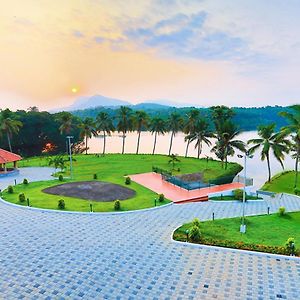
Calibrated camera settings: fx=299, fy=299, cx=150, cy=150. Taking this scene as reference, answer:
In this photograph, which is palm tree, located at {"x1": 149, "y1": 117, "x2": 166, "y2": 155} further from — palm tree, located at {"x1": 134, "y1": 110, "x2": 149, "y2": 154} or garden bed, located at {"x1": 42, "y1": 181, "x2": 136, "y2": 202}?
garden bed, located at {"x1": 42, "y1": 181, "x2": 136, "y2": 202}

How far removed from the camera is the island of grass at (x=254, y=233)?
14578mm

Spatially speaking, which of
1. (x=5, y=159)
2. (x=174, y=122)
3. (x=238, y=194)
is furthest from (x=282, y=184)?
(x=5, y=159)

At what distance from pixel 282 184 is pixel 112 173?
19557mm

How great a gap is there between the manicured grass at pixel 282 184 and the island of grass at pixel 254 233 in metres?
12.6

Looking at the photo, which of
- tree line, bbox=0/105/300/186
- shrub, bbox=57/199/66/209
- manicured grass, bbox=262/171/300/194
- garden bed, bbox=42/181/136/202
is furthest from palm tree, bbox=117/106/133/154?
shrub, bbox=57/199/66/209

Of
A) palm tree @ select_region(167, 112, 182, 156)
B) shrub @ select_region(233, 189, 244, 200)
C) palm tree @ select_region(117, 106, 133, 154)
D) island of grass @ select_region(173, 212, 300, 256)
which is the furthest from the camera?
palm tree @ select_region(117, 106, 133, 154)

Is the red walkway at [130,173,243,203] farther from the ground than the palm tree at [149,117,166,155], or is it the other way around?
the palm tree at [149,117,166,155]

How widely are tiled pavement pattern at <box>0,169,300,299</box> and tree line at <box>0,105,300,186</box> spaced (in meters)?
7.26

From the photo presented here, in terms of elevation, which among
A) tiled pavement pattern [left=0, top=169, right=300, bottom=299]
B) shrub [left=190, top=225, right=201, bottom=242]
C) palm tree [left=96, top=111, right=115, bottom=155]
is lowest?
tiled pavement pattern [left=0, top=169, right=300, bottom=299]

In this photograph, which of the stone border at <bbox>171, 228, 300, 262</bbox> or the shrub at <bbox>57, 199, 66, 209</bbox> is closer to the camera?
the stone border at <bbox>171, 228, 300, 262</bbox>

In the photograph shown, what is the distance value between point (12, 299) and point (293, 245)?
1175cm

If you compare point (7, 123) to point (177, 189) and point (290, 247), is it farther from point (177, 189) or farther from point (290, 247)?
point (290, 247)

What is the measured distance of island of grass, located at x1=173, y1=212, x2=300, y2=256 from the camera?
47.8ft

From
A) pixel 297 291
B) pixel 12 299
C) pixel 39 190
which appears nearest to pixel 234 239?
pixel 297 291
